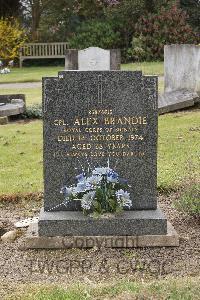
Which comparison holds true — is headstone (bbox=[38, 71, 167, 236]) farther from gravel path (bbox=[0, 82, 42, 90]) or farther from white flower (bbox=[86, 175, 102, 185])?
gravel path (bbox=[0, 82, 42, 90])

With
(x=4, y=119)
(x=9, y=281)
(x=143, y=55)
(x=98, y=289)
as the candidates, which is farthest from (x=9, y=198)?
(x=143, y=55)

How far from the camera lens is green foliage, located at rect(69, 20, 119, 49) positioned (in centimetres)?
3131

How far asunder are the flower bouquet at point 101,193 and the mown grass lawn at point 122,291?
4.10 ft

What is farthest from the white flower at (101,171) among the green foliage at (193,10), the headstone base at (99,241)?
the green foliage at (193,10)

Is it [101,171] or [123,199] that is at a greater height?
[101,171]

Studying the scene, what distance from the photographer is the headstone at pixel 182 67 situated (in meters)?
14.6

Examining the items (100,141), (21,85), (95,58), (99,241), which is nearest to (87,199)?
(99,241)

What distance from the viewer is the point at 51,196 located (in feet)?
19.9

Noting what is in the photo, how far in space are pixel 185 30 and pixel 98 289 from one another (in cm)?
2704

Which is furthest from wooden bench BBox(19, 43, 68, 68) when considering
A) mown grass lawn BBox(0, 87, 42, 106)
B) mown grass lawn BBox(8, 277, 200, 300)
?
mown grass lawn BBox(8, 277, 200, 300)

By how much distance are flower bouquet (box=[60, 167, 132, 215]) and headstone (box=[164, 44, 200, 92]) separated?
929 centimetres

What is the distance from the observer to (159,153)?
9836 millimetres

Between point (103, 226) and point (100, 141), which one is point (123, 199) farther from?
point (100, 141)

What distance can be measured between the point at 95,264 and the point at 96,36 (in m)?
27.1
